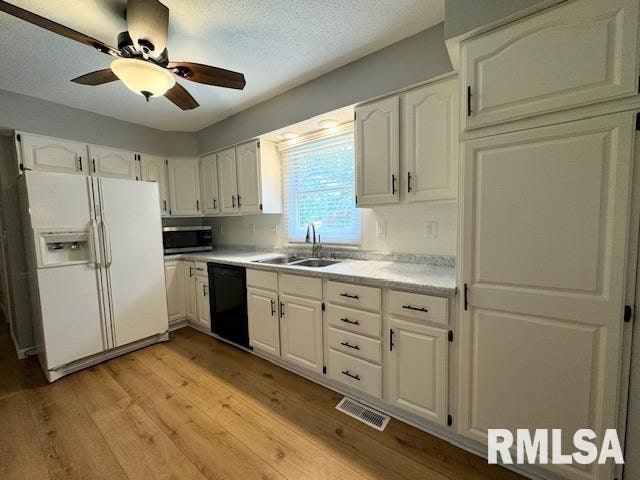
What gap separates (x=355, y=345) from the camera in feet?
5.93

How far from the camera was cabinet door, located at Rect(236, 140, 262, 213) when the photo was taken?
287 cm

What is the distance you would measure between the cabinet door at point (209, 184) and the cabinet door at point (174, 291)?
822 millimetres

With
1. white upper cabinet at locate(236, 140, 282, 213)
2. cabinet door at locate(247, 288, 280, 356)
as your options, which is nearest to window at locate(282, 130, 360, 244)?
white upper cabinet at locate(236, 140, 282, 213)

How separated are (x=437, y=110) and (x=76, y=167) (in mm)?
3517

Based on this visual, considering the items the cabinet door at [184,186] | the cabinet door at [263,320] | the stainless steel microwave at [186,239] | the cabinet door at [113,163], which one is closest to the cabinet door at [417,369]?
the cabinet door at [263,320]

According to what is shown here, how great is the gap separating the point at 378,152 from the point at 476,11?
2.93 ft

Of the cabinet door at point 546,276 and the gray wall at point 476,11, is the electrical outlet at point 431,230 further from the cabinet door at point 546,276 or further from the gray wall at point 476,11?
the gray wall at point 476,11

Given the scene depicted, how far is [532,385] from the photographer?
3.97 feet

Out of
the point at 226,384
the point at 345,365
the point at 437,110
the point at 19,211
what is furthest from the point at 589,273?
the point at 19,211

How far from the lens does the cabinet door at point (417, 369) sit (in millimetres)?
1475

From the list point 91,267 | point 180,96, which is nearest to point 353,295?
point 180,96

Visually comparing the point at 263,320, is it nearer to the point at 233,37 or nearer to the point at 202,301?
the point at 202,301

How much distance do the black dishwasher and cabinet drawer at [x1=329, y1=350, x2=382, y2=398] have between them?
104 cm

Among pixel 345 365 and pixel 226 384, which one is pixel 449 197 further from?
pixel 226 384
